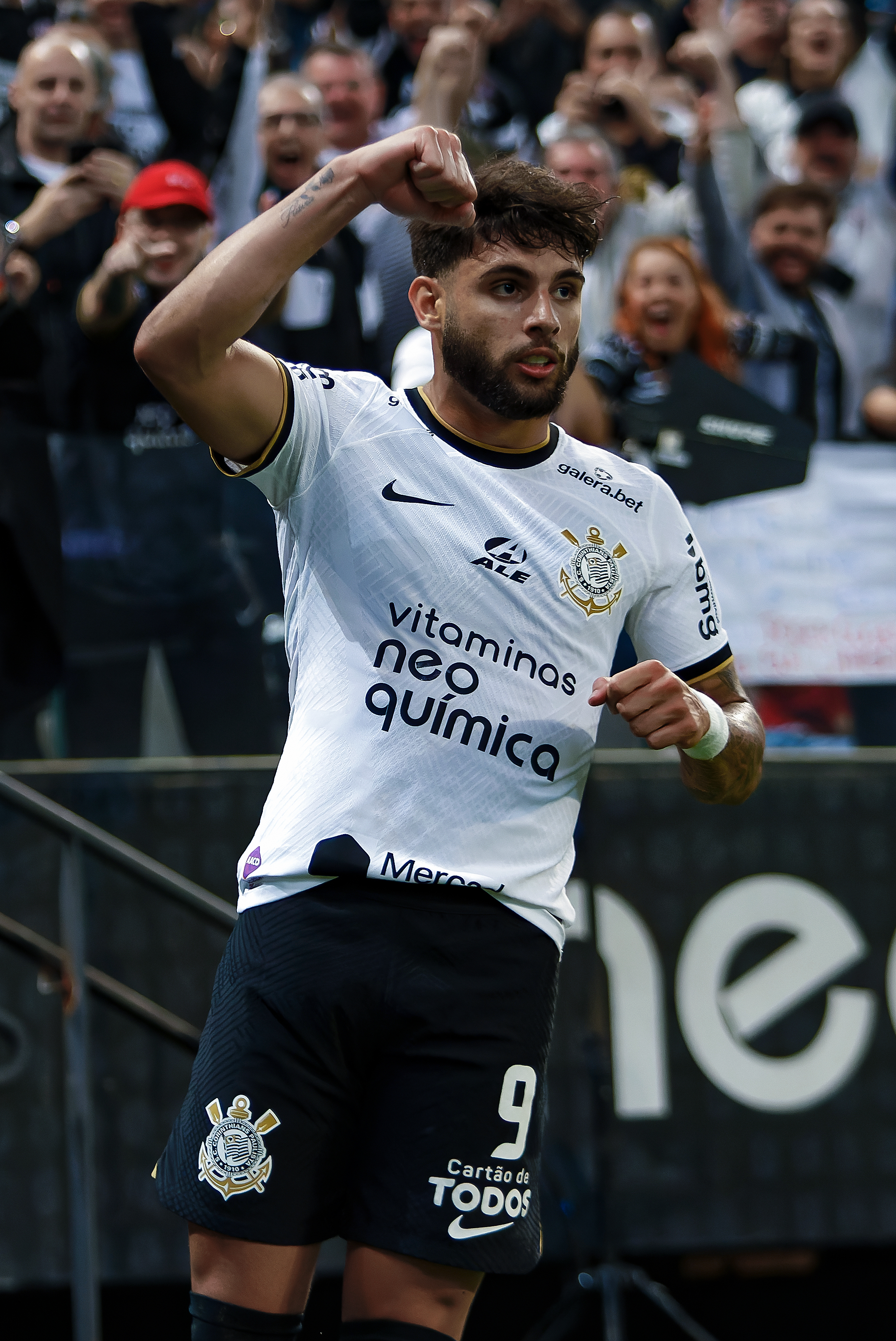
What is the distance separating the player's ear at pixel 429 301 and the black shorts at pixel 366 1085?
3.64 feet

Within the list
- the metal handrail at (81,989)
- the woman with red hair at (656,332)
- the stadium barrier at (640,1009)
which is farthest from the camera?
the woman with red hair at (656,332)

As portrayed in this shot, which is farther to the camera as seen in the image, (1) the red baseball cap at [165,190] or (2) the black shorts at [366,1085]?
(1) the red baseball cap at [165,190]

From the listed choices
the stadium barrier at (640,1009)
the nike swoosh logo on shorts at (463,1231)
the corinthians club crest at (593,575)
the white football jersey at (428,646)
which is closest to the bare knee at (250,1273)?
the nike swoosh logo on shorts at (463,1231)

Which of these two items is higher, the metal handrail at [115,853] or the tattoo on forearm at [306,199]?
the tattoo on forearm at [306,199]

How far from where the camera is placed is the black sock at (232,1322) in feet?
9.18

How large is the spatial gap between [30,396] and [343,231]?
6.02 ft

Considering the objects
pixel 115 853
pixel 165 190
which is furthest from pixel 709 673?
pixel 165 190

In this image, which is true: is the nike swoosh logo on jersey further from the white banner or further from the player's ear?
the white banner

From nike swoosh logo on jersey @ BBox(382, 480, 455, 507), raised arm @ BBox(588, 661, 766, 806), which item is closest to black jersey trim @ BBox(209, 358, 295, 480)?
nike swoosh logo on jersey @ BBox(382, 480, 455, 507)

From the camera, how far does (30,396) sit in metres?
5.66

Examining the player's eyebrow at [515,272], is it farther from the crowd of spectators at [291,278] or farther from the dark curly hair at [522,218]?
the crowd of spectators at [291,278]

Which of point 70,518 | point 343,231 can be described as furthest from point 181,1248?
point 343,231

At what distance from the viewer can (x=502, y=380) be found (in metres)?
3.06

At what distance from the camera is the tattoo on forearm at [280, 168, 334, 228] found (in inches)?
111
